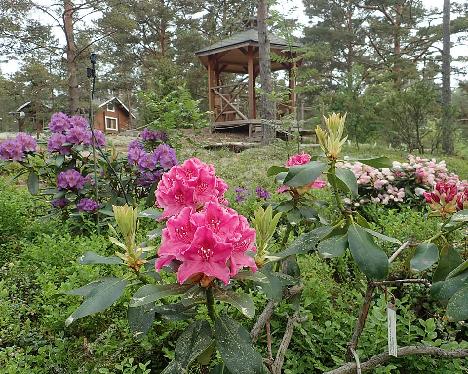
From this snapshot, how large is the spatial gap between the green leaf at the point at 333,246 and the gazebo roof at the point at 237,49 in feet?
36.1

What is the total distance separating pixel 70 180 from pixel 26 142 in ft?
1.42

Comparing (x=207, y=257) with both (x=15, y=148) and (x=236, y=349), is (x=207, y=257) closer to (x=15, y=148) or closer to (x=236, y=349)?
(x=236, y=349)

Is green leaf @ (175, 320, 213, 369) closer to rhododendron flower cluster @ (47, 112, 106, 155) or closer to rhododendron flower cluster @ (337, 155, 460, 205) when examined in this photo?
rhododendron flower cluster @ (47, 112, 106, 155)

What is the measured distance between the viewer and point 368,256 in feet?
3.44

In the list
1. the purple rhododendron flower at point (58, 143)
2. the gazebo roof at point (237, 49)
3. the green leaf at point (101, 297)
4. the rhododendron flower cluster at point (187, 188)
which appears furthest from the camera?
the gazebo roof at point (237, 49)

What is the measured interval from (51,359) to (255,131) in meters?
12.1

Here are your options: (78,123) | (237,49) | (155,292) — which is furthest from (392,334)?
(237,49)

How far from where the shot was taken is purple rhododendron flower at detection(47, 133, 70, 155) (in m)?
3.00

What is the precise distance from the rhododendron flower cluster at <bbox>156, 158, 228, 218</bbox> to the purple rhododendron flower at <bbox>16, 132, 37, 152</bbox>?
2369 millimetres

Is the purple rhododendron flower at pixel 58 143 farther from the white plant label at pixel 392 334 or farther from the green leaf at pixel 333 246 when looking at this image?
the white plant label at pixel 392 334

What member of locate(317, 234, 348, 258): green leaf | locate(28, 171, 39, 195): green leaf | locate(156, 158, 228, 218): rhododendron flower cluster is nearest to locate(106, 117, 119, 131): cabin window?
locate(28, 171, 39, 195): green leaf

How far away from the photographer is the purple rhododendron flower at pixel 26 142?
3.05 m

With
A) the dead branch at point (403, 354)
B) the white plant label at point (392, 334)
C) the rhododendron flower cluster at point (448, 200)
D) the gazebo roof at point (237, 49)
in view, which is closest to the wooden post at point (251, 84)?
the gazebo roof at point (237, 49)

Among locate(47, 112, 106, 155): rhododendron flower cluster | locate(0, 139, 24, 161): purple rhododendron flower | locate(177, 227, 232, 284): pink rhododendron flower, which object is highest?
locate(47, 112, 106, 155): rhododendron flower cluster
